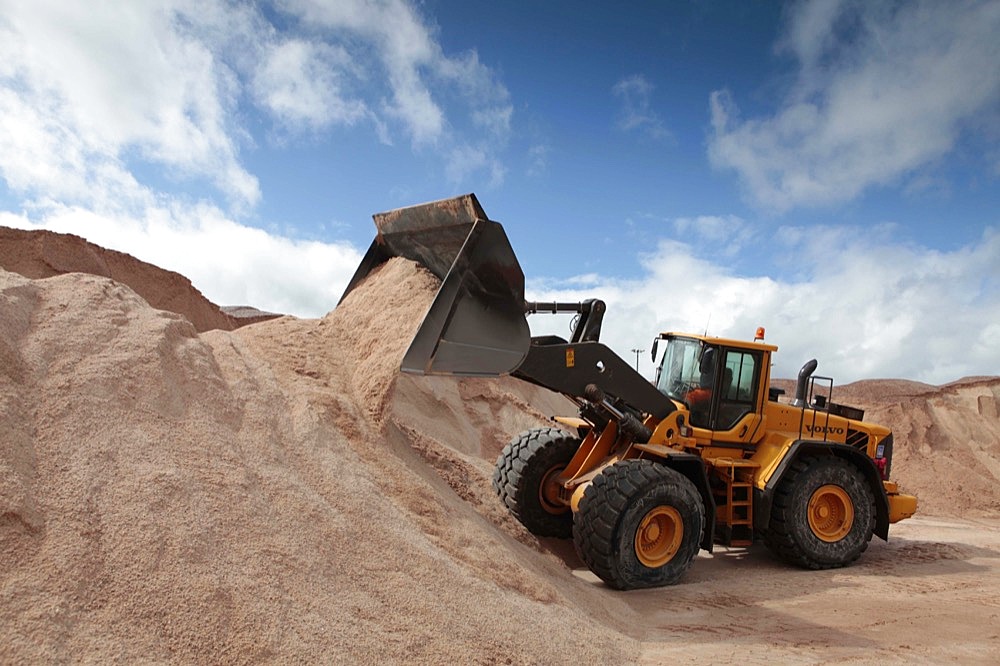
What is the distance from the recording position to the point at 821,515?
8.05 meters

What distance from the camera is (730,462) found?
25.1 ft

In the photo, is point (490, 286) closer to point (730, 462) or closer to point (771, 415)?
point (730, 462)

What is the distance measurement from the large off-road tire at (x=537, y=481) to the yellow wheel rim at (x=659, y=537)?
1.29 meters

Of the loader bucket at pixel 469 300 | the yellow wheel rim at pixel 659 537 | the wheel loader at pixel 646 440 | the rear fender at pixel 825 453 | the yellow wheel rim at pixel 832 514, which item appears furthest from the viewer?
the yellow wheel rim at pixel 832 514

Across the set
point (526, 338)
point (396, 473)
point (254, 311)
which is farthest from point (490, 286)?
point (254, 311)

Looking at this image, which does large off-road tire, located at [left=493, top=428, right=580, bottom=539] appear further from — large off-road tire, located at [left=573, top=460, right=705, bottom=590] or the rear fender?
the rear fender

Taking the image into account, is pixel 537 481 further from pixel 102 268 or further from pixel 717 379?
pixel 102 268

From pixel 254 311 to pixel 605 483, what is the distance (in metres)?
23.8

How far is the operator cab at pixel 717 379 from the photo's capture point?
7883mm

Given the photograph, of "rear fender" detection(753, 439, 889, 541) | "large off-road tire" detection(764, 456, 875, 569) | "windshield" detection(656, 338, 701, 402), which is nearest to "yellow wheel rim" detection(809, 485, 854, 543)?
"large off-road tire" detection(764, 456, 875, 569)

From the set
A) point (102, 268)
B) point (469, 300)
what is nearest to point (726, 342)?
point (469, 300)

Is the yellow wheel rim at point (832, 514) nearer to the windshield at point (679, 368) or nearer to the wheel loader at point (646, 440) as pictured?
the wheel loader at point (646, 440)

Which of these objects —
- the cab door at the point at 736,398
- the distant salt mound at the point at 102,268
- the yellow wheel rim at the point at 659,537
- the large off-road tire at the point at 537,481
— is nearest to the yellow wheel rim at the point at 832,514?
the cab door at the point at 736,398

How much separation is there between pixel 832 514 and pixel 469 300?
519 centimetres
